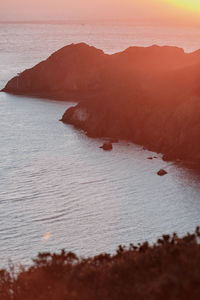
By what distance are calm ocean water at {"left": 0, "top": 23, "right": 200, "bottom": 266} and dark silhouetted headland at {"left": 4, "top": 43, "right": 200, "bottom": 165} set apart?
504cm

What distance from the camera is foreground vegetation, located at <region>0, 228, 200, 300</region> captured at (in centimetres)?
3064

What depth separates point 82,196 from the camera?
2783 inches

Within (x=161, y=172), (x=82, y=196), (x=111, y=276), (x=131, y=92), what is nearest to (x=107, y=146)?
(x=161, y=172)

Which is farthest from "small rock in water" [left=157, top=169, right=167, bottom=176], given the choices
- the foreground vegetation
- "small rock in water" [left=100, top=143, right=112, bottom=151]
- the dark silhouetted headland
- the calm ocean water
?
the foreground vegetation

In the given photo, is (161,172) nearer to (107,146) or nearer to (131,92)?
(107,146)

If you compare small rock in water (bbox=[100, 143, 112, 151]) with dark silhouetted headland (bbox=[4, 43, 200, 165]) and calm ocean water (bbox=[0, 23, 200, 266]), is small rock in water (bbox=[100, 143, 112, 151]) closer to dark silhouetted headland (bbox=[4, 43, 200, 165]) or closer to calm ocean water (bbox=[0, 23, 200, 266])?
calm ocean water (bbox=[0, 23, 200, 266])

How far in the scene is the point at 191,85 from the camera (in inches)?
4481

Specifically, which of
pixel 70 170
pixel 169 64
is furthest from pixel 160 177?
pixel 169 64

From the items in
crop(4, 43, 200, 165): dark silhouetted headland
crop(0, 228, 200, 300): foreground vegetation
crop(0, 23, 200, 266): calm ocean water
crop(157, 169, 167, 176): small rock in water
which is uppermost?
crop(0, 228, 200, 300): foreground vegetation

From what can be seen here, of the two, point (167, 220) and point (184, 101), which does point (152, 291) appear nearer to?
point (167, 220)

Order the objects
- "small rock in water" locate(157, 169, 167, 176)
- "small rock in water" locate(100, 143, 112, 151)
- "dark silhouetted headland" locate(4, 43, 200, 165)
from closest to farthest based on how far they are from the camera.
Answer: "small rock in water" locate(157, 169, 167, 176)
"small rock in water" locate(100, 143, 112, 151)
"dark silhouetted headland" locate(4, 43, 200, 165)

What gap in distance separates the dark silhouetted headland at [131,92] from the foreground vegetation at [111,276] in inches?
2122

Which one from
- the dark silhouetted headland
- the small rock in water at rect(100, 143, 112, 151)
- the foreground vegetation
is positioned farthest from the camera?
the dark silhouetted headland

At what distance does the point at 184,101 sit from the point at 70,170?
29.0m
